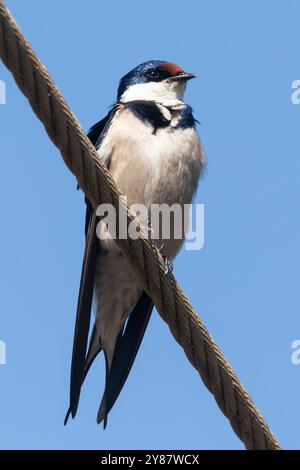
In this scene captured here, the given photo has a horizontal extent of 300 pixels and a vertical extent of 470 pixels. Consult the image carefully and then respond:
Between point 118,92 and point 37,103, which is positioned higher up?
point 118,92

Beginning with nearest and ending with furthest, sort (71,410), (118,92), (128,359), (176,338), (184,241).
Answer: (176,338)
(71,410)
(128,359)
(184,241)
(118,92)

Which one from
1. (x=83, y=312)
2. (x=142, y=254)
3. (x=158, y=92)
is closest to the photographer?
(x=142, y=254)

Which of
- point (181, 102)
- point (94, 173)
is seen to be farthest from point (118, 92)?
point (94, 173)

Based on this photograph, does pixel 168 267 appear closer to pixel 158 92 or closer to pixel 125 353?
pixel 125 353

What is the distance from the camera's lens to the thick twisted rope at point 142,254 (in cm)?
238

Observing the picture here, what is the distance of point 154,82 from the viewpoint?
4090 mm

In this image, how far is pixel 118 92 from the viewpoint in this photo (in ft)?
13.8

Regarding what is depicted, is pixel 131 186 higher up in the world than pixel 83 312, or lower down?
higher up

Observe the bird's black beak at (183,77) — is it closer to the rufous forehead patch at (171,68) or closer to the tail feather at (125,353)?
the rufous forehead patch at (171,68)

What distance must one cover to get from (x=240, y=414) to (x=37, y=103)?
80 centimetres

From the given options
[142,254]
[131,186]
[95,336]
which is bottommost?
[142,254]

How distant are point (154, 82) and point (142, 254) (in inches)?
62.7

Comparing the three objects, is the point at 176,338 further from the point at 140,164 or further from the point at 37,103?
the point at 140,164

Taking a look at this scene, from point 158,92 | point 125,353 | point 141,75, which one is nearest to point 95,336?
point 125,353
